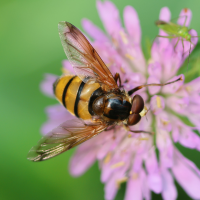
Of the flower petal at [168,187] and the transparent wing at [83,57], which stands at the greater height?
the transparent wing at [83,57]

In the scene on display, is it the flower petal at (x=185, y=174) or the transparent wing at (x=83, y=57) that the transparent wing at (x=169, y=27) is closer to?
the transparent wing at (x=83, y=57)

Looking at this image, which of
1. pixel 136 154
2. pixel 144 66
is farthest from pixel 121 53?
pixel 136 154

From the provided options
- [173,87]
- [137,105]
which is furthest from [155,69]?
[137,105]

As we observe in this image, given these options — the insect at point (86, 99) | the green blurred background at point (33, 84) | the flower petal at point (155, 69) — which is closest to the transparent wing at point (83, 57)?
the insect at point (86, 99)

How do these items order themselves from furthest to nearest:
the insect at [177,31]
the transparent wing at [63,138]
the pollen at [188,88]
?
the pollen at [188,88]
the insect at [177,31]
the transparent wing at [63,138]

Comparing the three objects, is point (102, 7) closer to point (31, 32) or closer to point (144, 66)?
point (144, 66)

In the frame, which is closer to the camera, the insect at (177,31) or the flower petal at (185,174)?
the insect at (177,31)

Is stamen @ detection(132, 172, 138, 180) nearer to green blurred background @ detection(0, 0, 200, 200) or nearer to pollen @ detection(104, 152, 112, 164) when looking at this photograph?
pollen @ detection(104, 152, 112, 164)

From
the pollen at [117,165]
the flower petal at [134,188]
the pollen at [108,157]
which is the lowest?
the flower petal at [134,188]

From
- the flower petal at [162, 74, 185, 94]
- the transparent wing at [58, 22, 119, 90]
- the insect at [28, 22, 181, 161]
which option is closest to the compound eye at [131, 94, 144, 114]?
the insect at [28, 22, 181, 161]
